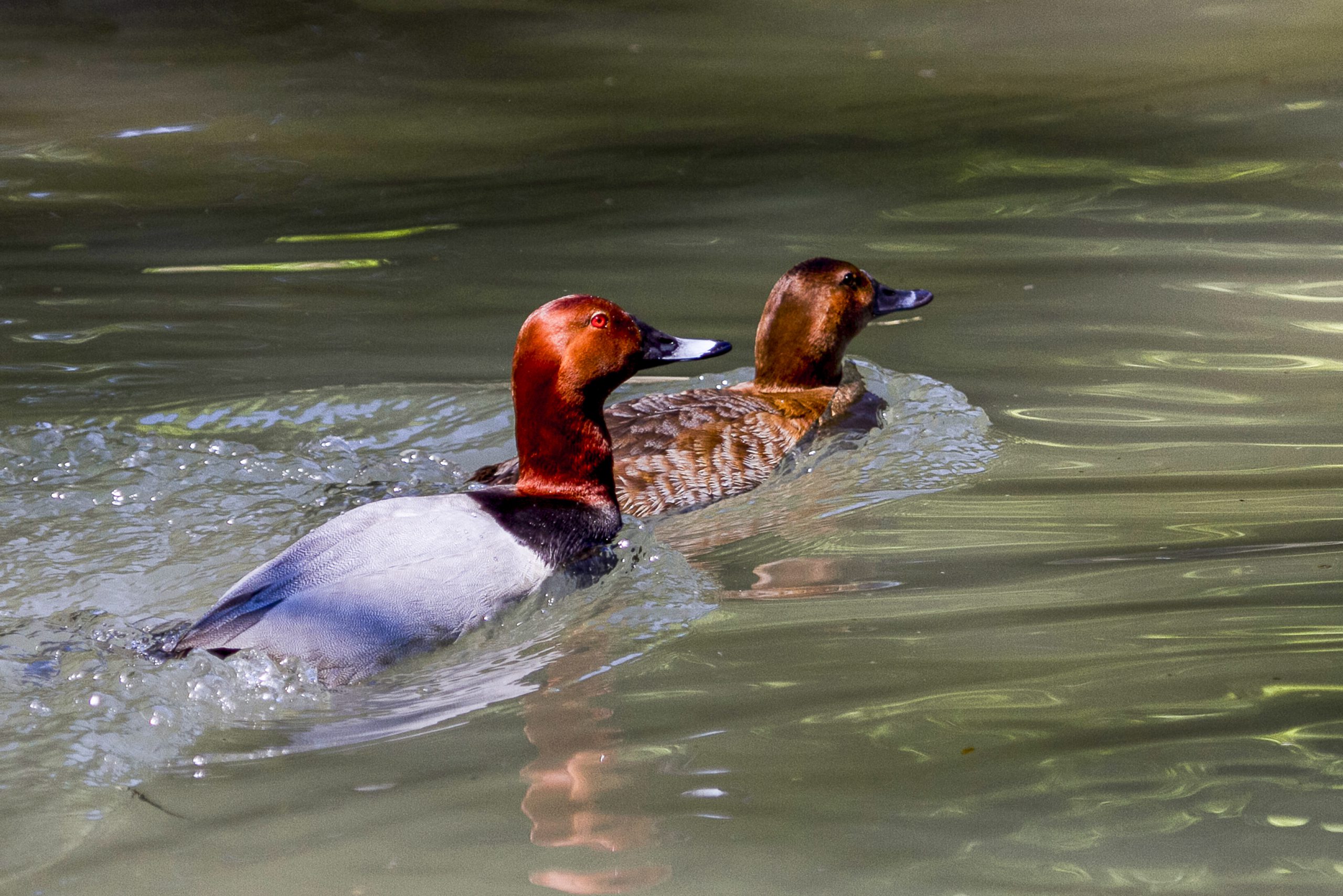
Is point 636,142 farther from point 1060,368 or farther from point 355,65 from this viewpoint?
point 1060,368

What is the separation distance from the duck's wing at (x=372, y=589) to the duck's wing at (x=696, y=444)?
40.5 inches

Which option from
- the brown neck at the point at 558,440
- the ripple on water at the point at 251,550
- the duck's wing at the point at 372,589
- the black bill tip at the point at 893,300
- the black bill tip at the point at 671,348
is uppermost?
the black bill tip at the point at 671,348

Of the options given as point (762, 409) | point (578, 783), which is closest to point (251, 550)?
point (762, 409)

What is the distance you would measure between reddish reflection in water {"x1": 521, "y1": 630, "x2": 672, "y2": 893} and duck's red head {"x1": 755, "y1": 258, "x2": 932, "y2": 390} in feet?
8.34

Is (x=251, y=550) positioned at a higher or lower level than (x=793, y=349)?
lower

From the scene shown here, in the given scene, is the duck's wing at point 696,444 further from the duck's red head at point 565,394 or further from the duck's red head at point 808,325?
the duck's red head at point 565,394

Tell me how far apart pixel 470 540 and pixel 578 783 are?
45.3 inches

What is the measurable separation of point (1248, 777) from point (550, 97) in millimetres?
7606

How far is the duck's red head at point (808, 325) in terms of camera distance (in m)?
6.11

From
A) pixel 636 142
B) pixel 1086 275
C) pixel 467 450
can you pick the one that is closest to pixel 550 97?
pixel 636 142

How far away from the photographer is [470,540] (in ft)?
13.6

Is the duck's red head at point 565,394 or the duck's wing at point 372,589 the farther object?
the duck's red head at point 565,394

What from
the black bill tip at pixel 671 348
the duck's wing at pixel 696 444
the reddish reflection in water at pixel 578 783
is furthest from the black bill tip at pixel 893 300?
the reddish reflection in water at pixel 578 783

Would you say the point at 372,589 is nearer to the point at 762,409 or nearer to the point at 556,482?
the point at 556,482
